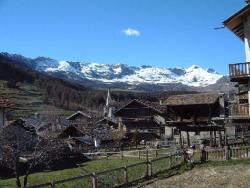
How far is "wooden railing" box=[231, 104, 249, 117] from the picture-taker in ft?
133

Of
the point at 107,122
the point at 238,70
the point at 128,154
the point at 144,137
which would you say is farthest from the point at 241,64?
the point at 107,122

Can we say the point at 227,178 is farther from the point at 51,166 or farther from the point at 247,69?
the point at 51,166

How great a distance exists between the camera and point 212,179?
88.7ft

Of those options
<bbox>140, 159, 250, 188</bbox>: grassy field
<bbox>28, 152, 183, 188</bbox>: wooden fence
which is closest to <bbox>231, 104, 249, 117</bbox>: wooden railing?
<bbox>140, 159, 250, 188</bbox>: grassy field

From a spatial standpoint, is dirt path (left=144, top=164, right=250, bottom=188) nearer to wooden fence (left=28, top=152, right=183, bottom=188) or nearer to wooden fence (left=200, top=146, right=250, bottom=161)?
wooden fence (left=28, top=152, right=183, bottom=188)

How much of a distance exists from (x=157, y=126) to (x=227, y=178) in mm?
65579

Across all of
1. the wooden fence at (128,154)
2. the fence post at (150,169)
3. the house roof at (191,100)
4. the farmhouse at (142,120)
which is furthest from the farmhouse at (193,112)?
the farmhouse at (142,120)

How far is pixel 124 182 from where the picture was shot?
90.3ft

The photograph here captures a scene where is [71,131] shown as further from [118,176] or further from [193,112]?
[118,176]

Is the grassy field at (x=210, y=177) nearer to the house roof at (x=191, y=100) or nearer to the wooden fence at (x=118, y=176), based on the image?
the wooden fence at (x=118, y=176)

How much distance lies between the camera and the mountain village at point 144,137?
31.4 metres

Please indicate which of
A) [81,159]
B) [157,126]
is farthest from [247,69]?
[157,126]

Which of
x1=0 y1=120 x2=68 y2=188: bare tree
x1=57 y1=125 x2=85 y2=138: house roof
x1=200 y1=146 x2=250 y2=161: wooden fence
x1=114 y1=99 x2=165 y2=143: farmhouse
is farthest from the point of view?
x1=114 y1=99 x2=165 y2=143: farmhouse

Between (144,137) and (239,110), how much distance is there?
49507 mm
